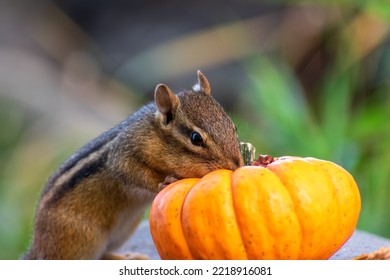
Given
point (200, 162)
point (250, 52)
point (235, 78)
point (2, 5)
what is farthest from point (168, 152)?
point (2, 5)

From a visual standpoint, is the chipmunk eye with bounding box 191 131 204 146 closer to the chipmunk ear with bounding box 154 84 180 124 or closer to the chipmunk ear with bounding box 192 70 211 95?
the chipmunk ear with bounding box 154 84 180 124

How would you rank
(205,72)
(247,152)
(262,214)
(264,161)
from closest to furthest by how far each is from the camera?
(262,214), (264,161), (247,152), (205,72)

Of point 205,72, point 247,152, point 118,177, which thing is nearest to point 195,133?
point 247,152

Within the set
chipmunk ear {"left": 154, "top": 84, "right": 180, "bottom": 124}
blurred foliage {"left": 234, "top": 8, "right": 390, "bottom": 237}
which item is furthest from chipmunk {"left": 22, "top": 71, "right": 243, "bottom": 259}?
blurred foliage {"left": 234, "top": 8, "right": 390, "bottom": 237}

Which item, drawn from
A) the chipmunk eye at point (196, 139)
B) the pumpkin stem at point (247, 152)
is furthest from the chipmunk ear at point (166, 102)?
A: the pumpkin stem at point (247, 152)

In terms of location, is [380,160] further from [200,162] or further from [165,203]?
[165,203]

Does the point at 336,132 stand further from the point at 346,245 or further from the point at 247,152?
the point at 247,152

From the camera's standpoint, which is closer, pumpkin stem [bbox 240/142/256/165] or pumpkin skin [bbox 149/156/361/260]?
pumpkin skin [bbox 149/156/361/260]
